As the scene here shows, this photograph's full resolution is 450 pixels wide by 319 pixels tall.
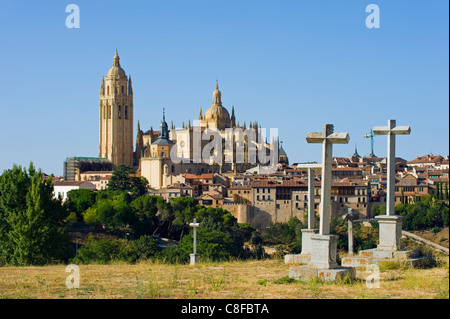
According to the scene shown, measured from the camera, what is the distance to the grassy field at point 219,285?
9070 mm

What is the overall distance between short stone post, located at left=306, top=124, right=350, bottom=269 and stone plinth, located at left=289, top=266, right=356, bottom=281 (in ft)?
0.48

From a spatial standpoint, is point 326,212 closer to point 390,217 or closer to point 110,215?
point 390,217

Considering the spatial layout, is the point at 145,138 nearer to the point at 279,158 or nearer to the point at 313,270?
the point at 279,158

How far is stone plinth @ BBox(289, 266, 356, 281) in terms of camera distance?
9867 mm

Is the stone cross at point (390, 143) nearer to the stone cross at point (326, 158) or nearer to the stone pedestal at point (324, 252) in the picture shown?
the stone cross at point (326, 158)

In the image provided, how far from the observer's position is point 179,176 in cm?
7694

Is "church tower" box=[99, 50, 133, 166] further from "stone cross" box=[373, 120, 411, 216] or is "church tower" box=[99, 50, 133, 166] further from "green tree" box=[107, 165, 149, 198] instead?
"stone cross" box=[373, 120, 411, 216]

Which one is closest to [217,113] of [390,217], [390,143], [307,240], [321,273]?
[307,240]

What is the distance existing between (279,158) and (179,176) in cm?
3060

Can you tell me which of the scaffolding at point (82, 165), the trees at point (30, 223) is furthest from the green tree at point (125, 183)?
the trees at point (30, 223)

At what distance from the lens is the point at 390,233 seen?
12.5 m

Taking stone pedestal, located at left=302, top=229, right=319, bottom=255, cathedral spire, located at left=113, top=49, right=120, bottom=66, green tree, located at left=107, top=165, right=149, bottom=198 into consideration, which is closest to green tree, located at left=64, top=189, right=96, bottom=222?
green tree, located at left=107, top=165, right=149, bottom=198

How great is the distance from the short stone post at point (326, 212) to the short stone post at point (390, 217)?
2.42m
